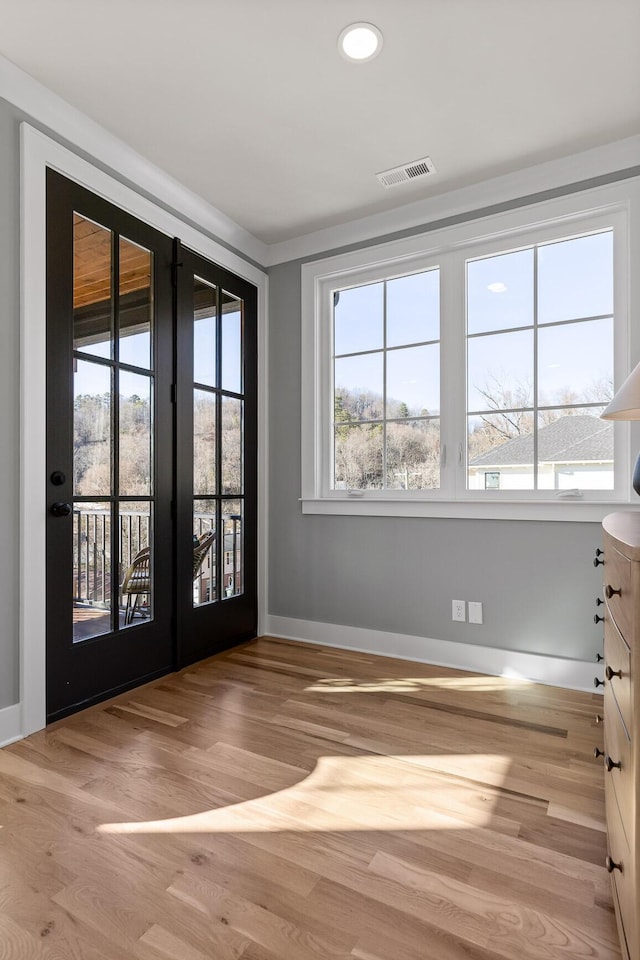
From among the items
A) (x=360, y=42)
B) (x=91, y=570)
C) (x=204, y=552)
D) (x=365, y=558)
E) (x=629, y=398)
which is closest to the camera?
(x=629, y=398)

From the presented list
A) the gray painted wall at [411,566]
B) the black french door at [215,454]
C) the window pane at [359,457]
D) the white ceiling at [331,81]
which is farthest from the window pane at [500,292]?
the black french door at [215,454]

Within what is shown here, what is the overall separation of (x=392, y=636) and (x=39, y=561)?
1.91m

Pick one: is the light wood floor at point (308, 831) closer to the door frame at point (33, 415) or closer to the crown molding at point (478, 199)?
the door frame at point (33, 415)

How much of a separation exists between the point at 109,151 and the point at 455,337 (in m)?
1.90

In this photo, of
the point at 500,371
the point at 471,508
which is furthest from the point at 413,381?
the point at 471,508

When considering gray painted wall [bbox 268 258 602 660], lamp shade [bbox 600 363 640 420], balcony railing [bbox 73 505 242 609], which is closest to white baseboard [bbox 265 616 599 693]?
gray painted wall [bbox 268 258 602 660]

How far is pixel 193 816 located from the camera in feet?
5.19

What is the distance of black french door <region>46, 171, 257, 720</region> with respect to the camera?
2.25 metres

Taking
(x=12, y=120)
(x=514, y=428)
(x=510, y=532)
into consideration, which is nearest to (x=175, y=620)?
(x=510, y=532)

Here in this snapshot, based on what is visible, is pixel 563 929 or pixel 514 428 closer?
pixel 563 929

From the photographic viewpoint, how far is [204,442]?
307 cm

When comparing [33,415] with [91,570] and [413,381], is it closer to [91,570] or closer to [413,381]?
[91,570]

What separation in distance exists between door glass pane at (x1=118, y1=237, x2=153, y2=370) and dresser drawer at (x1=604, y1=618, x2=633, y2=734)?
89.4 inches

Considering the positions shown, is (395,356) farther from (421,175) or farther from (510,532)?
(510,532)
